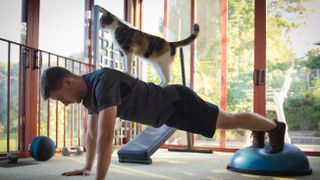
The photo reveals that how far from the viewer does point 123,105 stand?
1.83 meters

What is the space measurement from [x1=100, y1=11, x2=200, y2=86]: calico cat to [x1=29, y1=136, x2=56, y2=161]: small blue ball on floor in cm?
97

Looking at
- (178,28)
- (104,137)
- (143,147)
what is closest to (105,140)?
(104,137)

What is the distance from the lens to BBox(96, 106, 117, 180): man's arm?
1.60 meters

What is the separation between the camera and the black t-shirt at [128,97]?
1694 mm

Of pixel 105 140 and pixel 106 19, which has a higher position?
pixel 106 19

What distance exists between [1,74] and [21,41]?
406 millimetres

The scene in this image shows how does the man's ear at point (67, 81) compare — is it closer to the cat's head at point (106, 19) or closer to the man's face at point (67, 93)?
the man's face at point (67, 93)

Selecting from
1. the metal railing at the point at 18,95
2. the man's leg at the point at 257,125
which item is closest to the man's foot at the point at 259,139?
the man's leg at the point at 257,125

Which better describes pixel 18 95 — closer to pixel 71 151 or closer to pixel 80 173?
pixel 71 151

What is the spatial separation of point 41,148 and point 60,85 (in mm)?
1569

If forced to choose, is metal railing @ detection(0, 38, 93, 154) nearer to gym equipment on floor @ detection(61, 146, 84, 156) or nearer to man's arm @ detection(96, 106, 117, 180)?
gym equipment on floor @ detection(61, 146, 84, 156)

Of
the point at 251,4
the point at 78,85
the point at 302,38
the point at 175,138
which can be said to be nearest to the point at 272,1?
the point at 251,4

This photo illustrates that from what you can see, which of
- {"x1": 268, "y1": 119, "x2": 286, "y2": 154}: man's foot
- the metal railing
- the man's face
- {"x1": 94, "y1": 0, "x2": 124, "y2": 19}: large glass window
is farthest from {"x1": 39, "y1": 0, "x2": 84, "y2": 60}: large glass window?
{"x1": 268, "y1": 119, "x2": 286, "y2": 154}: man's foot

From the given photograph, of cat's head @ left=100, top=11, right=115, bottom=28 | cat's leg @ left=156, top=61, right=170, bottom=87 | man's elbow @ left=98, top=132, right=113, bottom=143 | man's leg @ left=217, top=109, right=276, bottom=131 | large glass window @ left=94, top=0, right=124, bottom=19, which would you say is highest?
large glass window @ left=94, top=0, right=124, bottom=19
